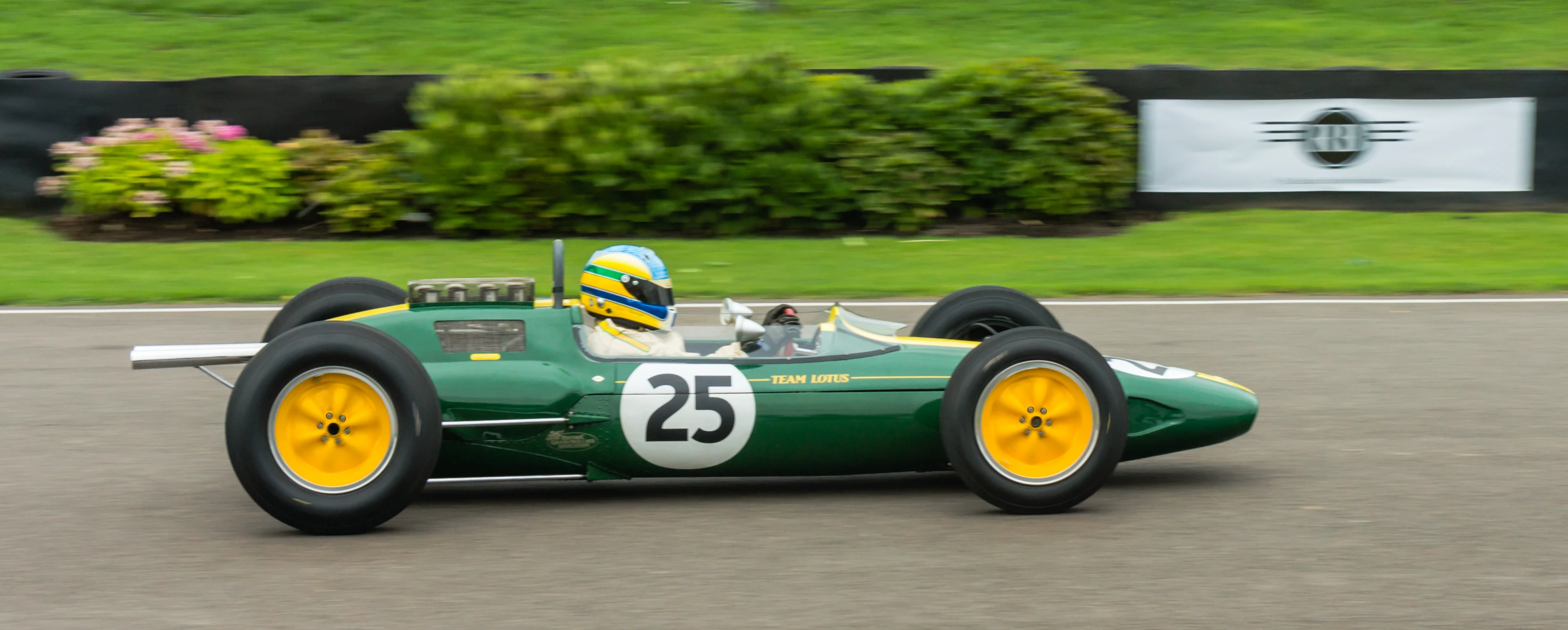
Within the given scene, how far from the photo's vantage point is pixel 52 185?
13.0 meters

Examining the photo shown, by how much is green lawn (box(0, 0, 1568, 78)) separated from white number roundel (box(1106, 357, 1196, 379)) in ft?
35.3

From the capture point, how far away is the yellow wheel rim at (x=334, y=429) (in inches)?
192

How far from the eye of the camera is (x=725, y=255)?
1208cm

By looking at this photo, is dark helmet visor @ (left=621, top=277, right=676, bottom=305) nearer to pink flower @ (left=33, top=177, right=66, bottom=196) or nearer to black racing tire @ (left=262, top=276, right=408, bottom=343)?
black racing tire @ (left=262, top=276, right=408, bottom=343)

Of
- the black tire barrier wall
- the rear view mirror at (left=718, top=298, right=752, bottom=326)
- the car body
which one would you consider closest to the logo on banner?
the black tire barrier wall

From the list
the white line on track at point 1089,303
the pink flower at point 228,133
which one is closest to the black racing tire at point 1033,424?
the white line on track at point 1089,303

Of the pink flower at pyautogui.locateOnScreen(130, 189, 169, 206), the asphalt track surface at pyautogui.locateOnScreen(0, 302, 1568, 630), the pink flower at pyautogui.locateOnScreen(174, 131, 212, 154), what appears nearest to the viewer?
the asphalt track surface at pyautogui.locateOnScreen(0, 302, 1568, 630)

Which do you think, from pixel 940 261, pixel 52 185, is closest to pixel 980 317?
pixel 940 261

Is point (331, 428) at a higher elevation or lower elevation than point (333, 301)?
lower

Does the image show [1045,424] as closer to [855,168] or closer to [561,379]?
[561,379]

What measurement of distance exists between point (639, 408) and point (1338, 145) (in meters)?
9.91

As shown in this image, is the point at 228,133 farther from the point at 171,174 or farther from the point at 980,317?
the point at 980,317

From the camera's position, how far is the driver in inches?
220

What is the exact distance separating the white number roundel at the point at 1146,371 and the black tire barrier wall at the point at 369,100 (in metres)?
8.13
